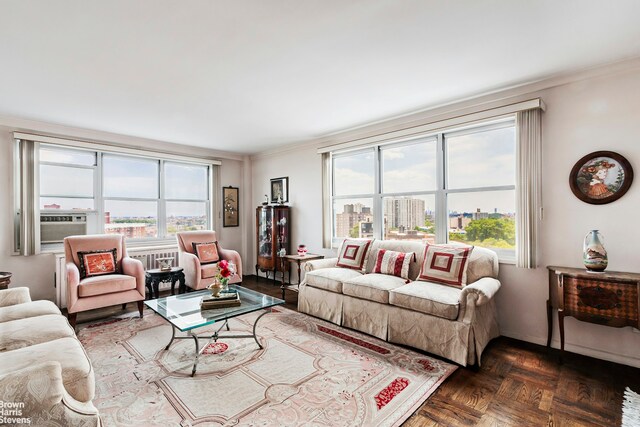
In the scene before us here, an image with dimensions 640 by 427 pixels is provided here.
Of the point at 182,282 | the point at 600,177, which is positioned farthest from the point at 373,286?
the point at 182,282

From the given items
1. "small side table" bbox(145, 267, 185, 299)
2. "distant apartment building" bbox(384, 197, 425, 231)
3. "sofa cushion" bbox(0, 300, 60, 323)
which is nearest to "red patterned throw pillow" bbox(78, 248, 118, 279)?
"small side table" bbox(145, 267, 185, 299)

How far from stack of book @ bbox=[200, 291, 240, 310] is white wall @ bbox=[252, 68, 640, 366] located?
2725 mm

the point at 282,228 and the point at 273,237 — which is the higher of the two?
the point at 282,228

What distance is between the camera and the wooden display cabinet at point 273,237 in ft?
17.6

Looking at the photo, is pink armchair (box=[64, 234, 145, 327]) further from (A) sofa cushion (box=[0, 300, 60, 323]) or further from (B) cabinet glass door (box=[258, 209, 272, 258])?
(B) cabinet glass door (box=[258, 209, 272, 258])

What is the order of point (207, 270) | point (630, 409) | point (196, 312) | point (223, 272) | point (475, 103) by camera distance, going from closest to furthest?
1. point (630, 409)
2. point (196, 312)
3. point (223, 272)
4. point (475, 103)
5. point (207, 270)

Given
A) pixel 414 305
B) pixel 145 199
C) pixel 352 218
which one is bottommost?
pixel 414 305

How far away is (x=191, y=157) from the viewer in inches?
221

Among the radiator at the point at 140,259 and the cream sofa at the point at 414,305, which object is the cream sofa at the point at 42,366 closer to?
the radiator at the point at 140,259

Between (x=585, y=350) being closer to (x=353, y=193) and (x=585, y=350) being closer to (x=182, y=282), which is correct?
(x=353, y=193)

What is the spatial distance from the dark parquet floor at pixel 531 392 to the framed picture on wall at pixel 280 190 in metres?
3.97

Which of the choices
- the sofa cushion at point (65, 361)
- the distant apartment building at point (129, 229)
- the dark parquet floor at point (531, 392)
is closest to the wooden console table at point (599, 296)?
the dark parquet floor at point (531, 392)

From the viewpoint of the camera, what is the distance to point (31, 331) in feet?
6.52

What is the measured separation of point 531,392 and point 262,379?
198 centimetres
